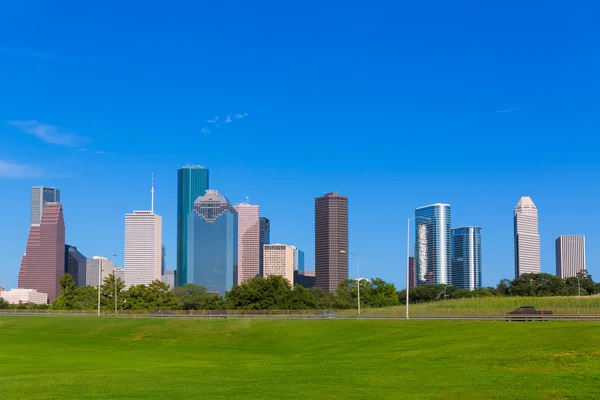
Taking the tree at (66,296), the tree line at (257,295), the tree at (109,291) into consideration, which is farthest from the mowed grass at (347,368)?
the tree at (66,296)

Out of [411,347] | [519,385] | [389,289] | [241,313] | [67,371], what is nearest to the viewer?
[519,385]

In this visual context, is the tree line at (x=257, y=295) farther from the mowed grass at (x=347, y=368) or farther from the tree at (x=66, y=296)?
the mowed grass at (x=347, y=368)

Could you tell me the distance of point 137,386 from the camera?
2962cm

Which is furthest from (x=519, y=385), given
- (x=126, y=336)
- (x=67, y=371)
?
(x=126, y=336)

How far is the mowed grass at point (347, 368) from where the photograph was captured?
27281 mm

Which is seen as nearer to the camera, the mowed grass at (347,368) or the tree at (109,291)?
the mowed grass at (347,368)

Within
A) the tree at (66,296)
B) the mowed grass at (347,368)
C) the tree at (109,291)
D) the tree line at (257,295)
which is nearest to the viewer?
the mowed grass at (347,368)

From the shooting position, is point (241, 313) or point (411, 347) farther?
point (241, 313)

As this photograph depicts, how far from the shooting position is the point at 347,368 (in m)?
34.3

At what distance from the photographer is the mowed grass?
27.3m

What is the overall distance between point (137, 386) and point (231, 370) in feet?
23.2

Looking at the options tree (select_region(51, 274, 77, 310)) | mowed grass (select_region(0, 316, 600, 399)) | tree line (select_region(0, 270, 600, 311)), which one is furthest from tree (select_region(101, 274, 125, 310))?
mowed grass (select_region(0, 316, 600, 399))

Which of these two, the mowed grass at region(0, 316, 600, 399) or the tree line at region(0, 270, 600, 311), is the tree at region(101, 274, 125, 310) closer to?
the tree line at region(0, 270, 600, 311)

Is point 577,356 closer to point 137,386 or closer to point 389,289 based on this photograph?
point 137,386
